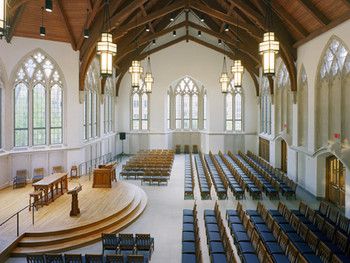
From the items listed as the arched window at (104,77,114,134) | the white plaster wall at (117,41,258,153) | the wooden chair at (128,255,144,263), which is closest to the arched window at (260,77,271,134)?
the white plaster wall at (117,41,258,153)

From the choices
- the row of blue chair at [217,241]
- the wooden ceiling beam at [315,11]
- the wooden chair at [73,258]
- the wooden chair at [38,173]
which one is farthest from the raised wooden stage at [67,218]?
the wooden ceiling beam at [315,11]

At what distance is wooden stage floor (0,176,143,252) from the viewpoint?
11.3 metres

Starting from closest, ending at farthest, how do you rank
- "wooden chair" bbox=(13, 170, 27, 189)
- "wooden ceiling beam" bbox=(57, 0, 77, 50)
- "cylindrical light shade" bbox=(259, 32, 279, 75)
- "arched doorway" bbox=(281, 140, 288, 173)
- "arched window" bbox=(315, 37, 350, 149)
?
"cylindrical light shade" bbox=(259, 32, 279, 75) → "arched window" bbox=(315, 37, 350, 149) → "wooden ceiling beam" bbox=(57, 0, 77, 50) → "wooden chair" bbox=(13, 170, 27, 189) → "arched doorway" bbox=(281, 140, 288, 173)

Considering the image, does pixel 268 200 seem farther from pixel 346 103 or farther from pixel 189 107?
pixel 189 107

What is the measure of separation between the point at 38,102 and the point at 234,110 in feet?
58.9

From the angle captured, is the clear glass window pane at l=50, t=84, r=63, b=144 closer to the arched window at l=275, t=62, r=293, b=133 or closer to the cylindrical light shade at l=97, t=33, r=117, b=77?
the cylindrical light shade at l=97, t=33, r=117, b=77

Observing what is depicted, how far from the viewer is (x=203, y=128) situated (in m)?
33.0

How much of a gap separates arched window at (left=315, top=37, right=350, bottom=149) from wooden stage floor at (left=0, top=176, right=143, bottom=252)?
8.98 m

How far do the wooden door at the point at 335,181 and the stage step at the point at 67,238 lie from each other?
886cm

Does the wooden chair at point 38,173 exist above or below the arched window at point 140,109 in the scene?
below

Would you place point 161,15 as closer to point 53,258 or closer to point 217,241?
point 217,241

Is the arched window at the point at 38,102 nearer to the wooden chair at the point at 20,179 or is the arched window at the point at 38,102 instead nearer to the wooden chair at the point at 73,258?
the wooden chair at the point at 20,179

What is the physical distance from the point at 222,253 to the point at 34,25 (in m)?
14.3

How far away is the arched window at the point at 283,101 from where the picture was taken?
2071 cm
